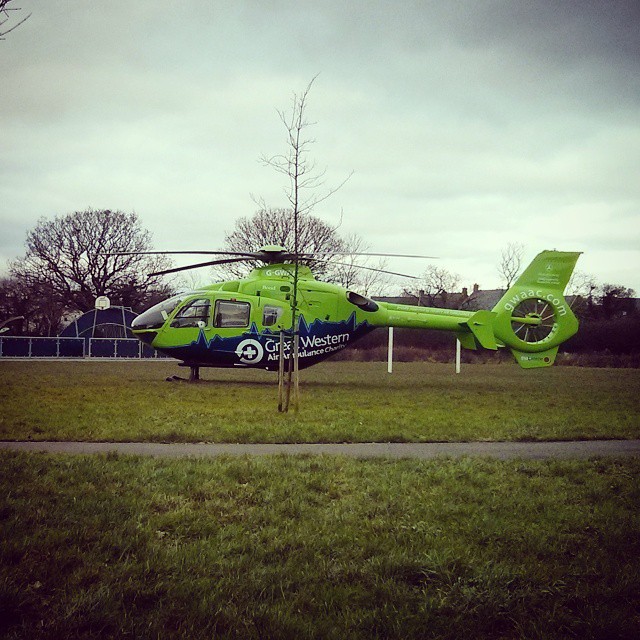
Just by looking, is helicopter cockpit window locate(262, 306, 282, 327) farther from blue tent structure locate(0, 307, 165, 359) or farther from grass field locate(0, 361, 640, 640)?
blue tent structure locate(0, 307, 165, 359)

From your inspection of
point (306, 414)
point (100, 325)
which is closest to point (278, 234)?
point (100, 325)

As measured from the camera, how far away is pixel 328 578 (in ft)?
13.0

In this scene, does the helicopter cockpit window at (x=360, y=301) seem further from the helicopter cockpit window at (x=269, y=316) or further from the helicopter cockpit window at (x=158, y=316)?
the helicopter cockpit window at (x=158, y=316)

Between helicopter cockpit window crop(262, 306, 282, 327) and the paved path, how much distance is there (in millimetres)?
11148

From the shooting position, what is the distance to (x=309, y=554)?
14.3 ft

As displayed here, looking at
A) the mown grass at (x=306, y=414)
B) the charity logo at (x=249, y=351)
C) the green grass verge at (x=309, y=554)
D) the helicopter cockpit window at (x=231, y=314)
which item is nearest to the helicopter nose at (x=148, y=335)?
the mown grass at (x=306, y=414)

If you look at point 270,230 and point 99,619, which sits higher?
point 270,230

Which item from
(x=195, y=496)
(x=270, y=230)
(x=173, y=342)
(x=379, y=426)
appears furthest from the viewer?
(x=270, y=230)

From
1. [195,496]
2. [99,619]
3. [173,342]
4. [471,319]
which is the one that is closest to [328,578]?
[99,619]

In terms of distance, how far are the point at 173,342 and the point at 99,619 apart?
665 inches

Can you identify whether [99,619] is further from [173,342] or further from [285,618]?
[173,342]

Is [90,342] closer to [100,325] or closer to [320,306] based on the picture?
[100,325]

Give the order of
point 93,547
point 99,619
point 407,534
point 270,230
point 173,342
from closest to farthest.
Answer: point 99,619 < point 93,547 < point 407,534 < point 173,342 < point 270,230

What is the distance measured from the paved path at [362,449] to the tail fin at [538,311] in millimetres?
12618
